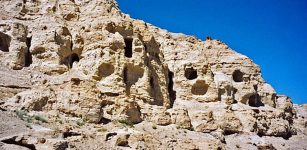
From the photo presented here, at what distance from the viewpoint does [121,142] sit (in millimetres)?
32656

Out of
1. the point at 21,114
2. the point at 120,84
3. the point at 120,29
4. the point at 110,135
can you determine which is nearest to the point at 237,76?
the point at 120,29

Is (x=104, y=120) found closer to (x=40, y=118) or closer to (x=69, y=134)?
(x=69, y=134)

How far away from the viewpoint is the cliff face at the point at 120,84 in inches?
1362

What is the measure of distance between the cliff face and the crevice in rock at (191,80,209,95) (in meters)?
0.11

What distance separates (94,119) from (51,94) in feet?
12.3

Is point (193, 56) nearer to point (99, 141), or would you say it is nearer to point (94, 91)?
point (94, 91)

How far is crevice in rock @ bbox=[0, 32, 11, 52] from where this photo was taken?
4241 cm

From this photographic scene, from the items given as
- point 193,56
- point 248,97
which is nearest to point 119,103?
point 193,56

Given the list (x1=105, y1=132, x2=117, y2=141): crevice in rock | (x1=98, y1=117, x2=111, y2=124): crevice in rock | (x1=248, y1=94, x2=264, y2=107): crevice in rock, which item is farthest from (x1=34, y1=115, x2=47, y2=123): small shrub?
(x1=248, y1=94, x2=264, y2=107): crevice in rock

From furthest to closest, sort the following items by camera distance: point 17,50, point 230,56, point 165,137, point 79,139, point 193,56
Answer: point 230,56 < point 193,56 < point 17,50 < point 165,137 < point 79,139

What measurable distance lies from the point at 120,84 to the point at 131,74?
2.77 meters

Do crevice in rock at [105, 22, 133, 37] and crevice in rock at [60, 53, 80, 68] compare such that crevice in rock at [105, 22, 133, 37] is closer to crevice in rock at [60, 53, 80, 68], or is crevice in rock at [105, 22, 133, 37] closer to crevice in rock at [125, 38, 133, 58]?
crevice in rock at [125, 38, 133, 58]

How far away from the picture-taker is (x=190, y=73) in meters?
52.7

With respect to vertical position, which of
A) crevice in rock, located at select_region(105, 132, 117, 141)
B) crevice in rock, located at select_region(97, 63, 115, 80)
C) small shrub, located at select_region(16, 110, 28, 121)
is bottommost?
crevice in rock, located at select_region(105, 132, 117, 141)
